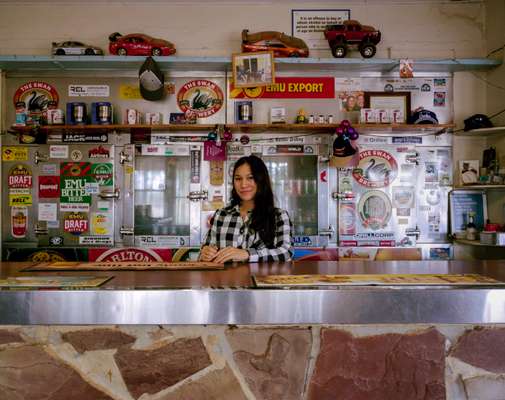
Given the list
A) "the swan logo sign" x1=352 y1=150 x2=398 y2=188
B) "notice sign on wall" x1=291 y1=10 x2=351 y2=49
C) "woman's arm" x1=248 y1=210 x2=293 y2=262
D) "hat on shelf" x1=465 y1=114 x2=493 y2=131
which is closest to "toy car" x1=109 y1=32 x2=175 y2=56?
"notice sign on wall" x1=291 y1=10 x2=351 y2=49

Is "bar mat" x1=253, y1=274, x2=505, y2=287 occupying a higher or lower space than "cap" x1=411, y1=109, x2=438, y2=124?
lower

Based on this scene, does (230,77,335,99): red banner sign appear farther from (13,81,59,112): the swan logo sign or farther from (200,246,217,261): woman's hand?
(200,246,217,261): woman's hand

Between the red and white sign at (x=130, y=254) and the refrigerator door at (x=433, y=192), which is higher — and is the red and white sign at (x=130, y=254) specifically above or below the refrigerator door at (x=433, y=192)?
below

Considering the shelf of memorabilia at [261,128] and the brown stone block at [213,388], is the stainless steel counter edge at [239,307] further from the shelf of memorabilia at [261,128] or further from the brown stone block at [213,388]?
the shelf of memorabilia at [261,128]

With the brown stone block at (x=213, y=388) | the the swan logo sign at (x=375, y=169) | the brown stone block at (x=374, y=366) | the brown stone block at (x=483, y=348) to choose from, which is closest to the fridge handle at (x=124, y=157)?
the the swan logo sign at (x=375, y=169)

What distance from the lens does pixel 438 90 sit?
153 inches

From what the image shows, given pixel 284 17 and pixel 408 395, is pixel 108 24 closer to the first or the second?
pixel 284 17

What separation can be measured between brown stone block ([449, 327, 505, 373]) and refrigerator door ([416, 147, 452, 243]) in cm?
276

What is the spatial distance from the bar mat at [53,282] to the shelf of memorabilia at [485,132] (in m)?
3.40

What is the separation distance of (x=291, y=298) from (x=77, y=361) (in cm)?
61

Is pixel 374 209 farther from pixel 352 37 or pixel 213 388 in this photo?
pixel 213 388

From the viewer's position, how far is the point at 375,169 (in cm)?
380

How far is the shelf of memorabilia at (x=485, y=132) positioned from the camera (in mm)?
3504

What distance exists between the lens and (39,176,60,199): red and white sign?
3.72 meters
